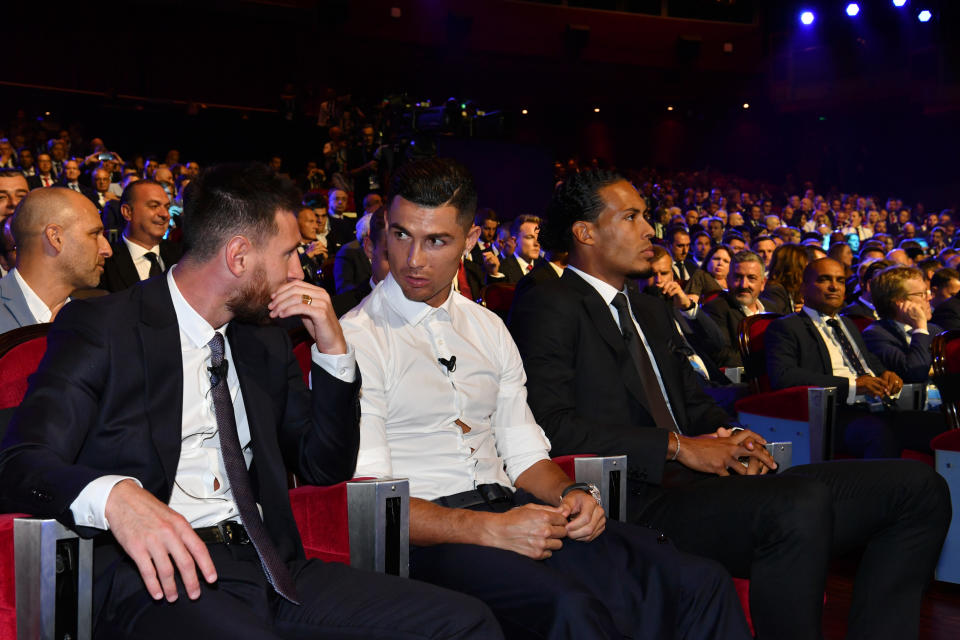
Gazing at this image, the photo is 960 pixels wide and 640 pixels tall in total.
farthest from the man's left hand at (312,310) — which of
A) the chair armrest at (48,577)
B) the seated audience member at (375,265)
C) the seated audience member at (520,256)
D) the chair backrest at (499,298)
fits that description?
the seated audience member at (520,256)

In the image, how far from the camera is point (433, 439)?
6.61ft

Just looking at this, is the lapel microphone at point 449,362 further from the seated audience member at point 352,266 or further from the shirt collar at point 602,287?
the seated audience member at point 352,266

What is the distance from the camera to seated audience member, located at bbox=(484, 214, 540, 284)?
7098 millimetres

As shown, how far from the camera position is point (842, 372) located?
405 cm

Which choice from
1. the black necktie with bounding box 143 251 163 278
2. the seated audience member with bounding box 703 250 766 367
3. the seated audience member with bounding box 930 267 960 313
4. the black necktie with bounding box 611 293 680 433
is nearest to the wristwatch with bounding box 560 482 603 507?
the black necktie with bounding box 611 293 680 433

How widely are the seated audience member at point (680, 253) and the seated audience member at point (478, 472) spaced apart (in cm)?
535

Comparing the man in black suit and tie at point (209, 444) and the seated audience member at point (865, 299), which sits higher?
the seated audience member at point (865, 299)

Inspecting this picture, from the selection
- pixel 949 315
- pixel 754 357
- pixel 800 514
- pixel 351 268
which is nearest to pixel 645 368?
pixel 800 514

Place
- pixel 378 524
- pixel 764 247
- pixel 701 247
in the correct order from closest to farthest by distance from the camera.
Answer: pixel 378 524 < pixel 764 247 < pixel 701 247

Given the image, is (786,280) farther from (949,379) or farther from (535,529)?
(535,529)

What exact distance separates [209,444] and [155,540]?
1.27 ft

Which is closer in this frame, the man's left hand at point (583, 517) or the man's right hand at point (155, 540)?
the man's right hand at point (155, 540)

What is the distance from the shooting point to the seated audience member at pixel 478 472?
174 cm

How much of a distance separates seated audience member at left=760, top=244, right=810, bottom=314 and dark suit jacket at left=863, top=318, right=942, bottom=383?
1.03m
